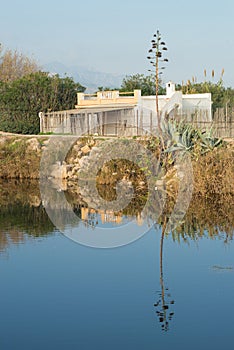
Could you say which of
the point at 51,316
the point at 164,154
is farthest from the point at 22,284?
the point at 164,154

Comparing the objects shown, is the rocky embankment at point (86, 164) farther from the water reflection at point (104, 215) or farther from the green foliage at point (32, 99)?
the green foliage at point (32, 99)

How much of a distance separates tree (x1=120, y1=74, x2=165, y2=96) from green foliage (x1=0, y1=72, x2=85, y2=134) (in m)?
4.83

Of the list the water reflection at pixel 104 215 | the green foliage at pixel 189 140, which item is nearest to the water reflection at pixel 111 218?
the water reflection at pixel 104 215

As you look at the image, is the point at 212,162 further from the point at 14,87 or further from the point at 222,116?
the point at 14,87

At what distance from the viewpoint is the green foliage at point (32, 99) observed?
30.3m

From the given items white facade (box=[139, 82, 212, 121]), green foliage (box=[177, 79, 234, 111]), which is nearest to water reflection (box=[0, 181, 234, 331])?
white facade (box=[139, 82, 212, 121])

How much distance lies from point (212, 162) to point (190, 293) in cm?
890

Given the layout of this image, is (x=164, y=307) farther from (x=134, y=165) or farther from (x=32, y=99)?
(x=32, y=99)

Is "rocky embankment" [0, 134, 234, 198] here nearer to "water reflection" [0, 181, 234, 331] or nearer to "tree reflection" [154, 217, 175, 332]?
"water reflection" [0, 181, 234, 331]

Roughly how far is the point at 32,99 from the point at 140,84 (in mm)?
8517

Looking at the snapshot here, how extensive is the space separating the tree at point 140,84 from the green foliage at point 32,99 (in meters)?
4.83

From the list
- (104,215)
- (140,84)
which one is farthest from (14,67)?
(104,215)

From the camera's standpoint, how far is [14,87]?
104 feet

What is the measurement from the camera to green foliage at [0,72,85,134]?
30344mm
